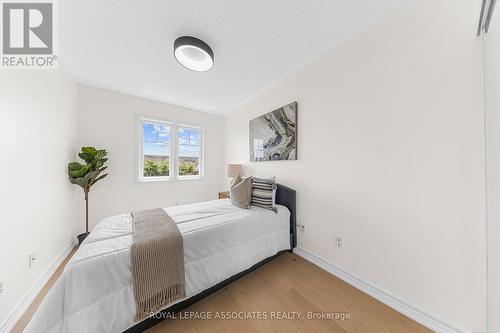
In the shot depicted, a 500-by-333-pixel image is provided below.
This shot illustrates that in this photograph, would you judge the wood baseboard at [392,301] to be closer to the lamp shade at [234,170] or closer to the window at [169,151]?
the lamp shade at [234,170]

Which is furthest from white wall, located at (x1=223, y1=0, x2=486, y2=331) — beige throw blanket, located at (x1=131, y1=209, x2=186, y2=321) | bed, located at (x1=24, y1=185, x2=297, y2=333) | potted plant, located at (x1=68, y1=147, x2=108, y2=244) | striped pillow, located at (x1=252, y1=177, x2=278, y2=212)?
potted plant, located at (x1=68, y1=147, x2=108, y2=244)

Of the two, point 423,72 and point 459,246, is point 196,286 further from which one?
point 423,72

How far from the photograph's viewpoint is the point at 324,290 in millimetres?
1587

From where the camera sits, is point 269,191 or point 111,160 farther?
point 111,160

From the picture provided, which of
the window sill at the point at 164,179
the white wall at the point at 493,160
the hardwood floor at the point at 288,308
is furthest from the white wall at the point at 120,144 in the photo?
the white wall at the point at 493,160

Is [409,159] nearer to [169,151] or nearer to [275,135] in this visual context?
[275,135]

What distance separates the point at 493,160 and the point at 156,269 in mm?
2212

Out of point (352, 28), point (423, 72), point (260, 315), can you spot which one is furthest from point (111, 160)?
point (423, 72)

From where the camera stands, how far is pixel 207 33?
5.33ft

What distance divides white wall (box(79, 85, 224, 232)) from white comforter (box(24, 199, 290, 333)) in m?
1.51

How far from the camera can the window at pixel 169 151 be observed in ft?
10.7

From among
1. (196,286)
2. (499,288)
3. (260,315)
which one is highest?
(499,288)

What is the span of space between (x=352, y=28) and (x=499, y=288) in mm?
2141

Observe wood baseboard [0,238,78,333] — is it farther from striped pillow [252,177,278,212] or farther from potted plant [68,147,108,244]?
striped pillow [252,177,278,212]
